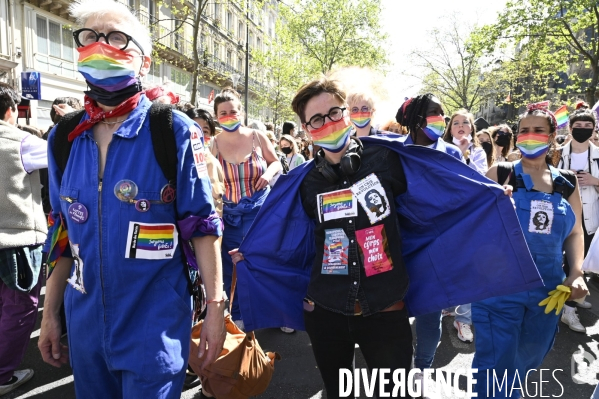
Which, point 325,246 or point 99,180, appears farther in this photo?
point 325,246

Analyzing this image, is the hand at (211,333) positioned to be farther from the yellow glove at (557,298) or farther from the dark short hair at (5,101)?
the dark short hair at (5,101)

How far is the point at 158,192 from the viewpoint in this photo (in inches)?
64.4

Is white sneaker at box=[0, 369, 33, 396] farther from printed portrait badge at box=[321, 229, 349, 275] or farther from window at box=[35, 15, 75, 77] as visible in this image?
window at box=[35, 15, 75, 77]

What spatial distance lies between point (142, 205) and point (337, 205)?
93 centimetres

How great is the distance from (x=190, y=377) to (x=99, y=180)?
2.38m

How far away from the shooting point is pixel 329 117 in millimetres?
2180

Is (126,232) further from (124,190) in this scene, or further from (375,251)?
(375,251)

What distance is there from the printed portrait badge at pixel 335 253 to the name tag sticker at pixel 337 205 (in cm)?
8

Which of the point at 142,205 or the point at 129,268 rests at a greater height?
the point at 142,205

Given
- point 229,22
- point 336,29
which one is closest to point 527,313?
point 336,29

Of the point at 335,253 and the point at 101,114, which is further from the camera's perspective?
the point at 335,253

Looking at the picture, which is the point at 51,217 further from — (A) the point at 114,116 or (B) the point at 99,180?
(A) the point at 114,116

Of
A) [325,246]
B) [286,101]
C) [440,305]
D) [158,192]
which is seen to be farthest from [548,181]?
[286,101]

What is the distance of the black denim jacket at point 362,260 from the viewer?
200 centimetres
